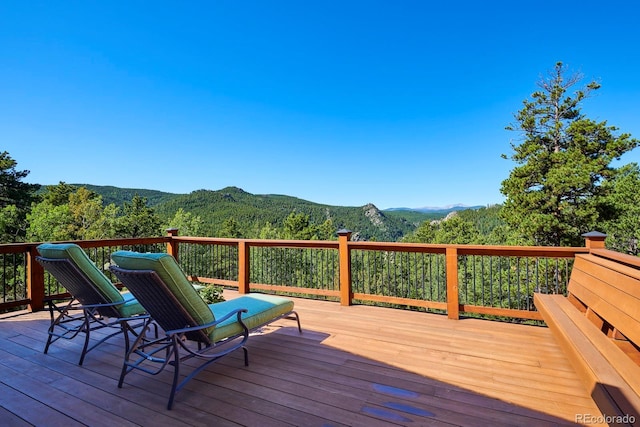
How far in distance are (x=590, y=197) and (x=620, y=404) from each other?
16063 mm

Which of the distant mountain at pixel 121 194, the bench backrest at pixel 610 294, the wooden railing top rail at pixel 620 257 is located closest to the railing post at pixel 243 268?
the bench backrest at pixel 610 294

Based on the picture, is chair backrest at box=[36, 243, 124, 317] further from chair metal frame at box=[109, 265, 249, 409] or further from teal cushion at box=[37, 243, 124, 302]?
chair metal frame at box=[109, 265, 249, 409]

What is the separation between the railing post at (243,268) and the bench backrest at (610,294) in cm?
442

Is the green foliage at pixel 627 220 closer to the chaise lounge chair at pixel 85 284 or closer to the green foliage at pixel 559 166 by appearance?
the green foliage at pixel 559 166

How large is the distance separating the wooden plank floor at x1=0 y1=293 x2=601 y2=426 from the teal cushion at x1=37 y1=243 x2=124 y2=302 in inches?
23.2

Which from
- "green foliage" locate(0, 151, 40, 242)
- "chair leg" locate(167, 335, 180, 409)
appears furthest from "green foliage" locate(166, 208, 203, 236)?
"chair leg" locate(167, 335, 180, 409)

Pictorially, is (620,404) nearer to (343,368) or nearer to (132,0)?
(343,368)

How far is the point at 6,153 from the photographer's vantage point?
20641 mm

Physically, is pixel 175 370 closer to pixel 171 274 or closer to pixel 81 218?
pixel 171 274

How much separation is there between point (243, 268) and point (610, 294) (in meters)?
4.66

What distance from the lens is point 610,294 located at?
2.08 meters

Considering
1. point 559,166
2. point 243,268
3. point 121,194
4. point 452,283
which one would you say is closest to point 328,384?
point 452,283

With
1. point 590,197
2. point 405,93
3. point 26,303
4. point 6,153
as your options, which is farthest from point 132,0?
point 6,153

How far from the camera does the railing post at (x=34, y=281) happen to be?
4.28m
